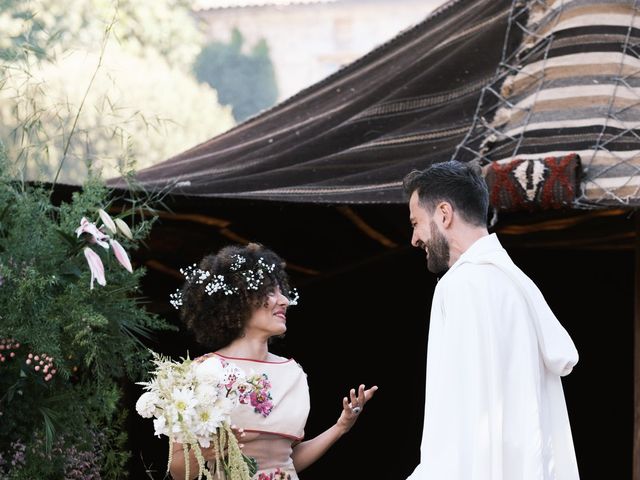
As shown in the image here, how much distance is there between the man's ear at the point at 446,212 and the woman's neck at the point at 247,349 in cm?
102

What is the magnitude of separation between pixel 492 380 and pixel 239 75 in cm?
3843

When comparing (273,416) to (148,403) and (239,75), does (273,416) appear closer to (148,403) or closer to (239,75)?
(148,403)

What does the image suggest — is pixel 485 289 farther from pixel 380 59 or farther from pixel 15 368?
pixel 380 59

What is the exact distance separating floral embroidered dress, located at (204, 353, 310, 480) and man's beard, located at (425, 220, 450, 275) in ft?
2.74

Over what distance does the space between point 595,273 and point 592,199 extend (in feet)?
7.90

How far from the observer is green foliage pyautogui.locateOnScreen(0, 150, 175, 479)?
395cm

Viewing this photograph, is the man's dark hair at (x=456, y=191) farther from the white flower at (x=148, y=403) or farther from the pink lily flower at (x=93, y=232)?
the pink lily flower at (x=93, y=232)

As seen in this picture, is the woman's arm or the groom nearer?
the groom

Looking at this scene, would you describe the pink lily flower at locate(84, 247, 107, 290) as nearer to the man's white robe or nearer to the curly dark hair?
the curly dark hair

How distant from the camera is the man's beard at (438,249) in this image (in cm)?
326

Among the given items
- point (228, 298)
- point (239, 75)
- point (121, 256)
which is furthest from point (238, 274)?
point (239, 75)

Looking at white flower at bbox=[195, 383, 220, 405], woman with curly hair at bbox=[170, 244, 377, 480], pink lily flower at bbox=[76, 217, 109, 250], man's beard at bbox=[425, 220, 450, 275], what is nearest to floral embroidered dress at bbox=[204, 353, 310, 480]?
woman with curly hair at bbox=[170, 244, 377, 480]

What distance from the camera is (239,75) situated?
134 ft

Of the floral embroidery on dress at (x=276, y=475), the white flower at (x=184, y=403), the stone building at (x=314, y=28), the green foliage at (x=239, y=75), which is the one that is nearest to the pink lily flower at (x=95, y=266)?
the white flower at (x=184, y=403)
